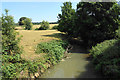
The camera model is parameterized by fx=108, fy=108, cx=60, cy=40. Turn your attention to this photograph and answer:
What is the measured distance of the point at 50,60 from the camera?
8898 millimetres

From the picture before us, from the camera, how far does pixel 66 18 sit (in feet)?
65.3

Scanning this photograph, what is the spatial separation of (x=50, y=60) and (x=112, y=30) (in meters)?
9.75

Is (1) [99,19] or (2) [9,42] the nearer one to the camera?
(2) [9,42]

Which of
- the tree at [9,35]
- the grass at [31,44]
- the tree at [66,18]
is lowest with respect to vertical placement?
the grass at [31,44]

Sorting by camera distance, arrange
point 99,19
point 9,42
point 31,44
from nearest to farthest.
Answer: point 9,42 → point 31,44 → point 99,19

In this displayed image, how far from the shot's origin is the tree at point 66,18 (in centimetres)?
1952

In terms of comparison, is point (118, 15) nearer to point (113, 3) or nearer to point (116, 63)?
point (113, 3)

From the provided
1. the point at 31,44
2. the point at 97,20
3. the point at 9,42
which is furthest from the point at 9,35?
the point at 97,20

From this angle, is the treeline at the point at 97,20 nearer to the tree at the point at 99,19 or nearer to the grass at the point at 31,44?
the tree at the point at 99,19

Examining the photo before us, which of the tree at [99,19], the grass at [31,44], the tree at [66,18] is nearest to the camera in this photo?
the grass at [31,44]

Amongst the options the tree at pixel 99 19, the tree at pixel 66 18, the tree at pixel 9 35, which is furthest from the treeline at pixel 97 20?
the tree at pixel 9 35

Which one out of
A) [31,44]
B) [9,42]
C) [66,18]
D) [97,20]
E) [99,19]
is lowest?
[31,44]

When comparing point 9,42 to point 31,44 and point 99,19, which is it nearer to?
point 31,44

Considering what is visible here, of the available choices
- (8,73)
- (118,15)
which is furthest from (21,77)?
(118,15)
